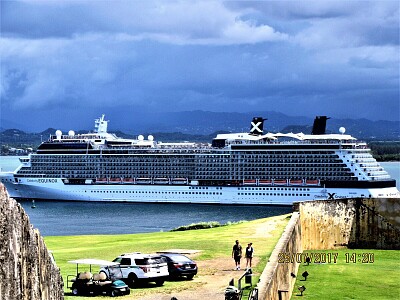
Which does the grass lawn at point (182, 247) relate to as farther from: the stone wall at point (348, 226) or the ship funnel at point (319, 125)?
the ship funnel at point (319, 125)

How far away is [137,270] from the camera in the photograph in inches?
623

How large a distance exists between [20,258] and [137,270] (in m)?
11.4

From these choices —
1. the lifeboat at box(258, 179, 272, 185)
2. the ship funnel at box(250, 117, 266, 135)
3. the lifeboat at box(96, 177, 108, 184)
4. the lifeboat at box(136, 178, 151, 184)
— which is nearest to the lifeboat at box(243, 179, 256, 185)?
the lifeboat at box(258, 179, 272, 185)

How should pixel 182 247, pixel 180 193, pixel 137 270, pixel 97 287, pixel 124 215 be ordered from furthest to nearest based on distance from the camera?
pixel 180 193 < pixel 124 215 < pixel 182 247 < pixel 137 270 < pixel 97 287

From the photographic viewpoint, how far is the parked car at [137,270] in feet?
51.6

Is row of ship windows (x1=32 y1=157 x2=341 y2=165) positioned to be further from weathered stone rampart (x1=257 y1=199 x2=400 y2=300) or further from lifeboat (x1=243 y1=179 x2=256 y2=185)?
weathered stone rampart (x1=257 y1=199 x2=400 y2=300)

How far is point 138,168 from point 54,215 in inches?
685

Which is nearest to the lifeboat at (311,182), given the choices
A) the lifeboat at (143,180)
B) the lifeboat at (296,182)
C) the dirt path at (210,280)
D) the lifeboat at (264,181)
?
the lifeboat at (296,182)

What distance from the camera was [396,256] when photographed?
84.3 ft

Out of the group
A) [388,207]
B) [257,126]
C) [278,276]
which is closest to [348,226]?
[388,207]

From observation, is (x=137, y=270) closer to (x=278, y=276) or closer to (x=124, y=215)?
(x=278, y=276)

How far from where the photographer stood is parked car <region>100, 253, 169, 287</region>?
15734 mm

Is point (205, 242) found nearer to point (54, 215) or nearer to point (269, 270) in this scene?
point (269, 270)

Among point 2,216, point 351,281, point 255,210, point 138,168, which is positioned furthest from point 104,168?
point 2,216
